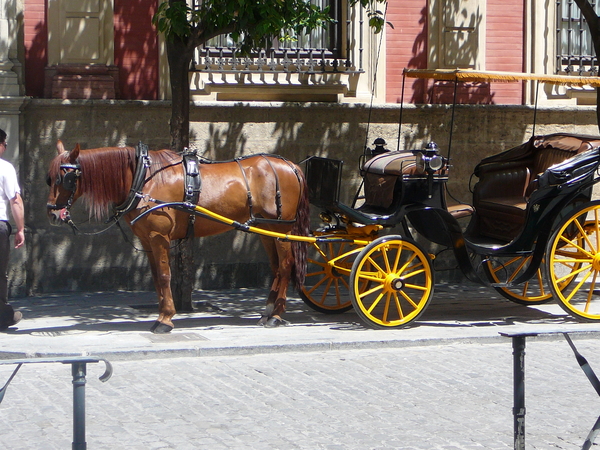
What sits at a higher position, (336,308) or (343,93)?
(343,93)

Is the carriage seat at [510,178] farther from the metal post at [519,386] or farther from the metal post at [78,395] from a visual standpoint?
the metal post at [78,395]

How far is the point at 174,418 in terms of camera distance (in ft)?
19.9

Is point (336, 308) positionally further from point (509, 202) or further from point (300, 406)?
point (300, 406)

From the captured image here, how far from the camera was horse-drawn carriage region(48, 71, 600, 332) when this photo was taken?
8734 mm

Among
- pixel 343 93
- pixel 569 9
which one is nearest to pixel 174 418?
pixel 343 93

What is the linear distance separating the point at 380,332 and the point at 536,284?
4138 mm

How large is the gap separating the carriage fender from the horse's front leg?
240 cm

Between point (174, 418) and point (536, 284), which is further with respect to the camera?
point (536, 284)

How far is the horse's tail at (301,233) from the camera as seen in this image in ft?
30.7

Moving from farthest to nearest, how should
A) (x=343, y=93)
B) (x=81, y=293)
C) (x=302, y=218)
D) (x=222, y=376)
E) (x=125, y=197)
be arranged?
(x=343, y=93) < (x=81, y=293) < (x=302, y=218) < (x=125, y=197) < (x=222, y=376)

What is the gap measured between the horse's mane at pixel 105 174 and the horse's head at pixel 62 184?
1.1 inches

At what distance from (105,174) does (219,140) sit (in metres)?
3.60

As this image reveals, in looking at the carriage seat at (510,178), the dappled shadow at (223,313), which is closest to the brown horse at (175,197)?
the dappled shadow at (223,313)

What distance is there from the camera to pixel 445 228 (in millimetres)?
9352
